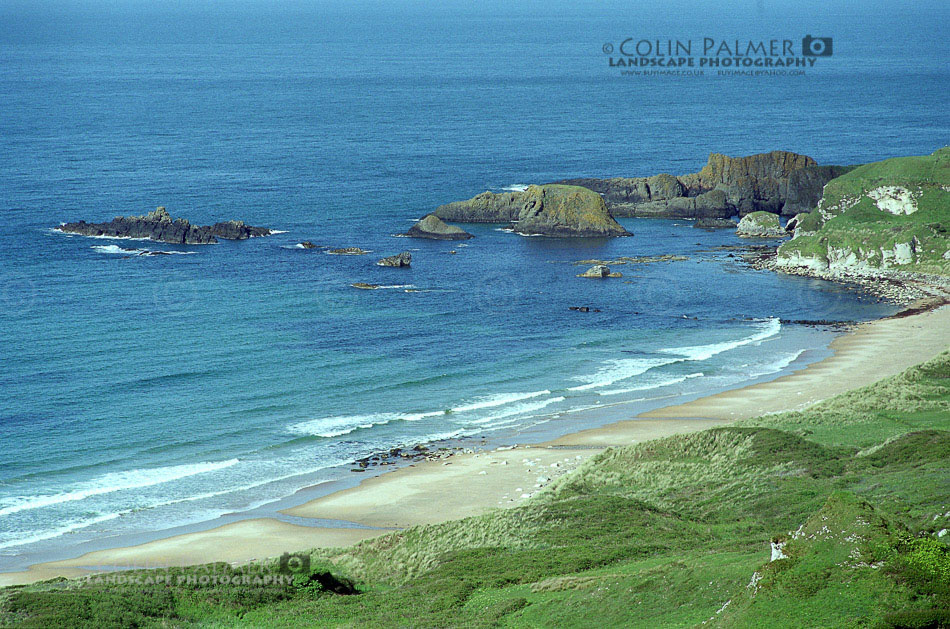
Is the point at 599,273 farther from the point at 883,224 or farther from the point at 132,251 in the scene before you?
the point at 132,251

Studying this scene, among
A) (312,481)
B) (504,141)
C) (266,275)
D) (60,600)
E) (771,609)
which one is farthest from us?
(504,141)

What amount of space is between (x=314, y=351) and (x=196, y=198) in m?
62.0

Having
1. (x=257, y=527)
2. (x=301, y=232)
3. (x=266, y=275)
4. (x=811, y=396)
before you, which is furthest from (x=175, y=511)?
(x=301, y=232)

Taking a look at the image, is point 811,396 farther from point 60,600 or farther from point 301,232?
point 301,232

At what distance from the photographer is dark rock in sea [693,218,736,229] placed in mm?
122500

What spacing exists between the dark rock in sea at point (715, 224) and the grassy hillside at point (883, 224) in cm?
1351

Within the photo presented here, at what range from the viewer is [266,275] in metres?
96.5

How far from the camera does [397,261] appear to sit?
10062cm

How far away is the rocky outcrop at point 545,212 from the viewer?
118 metres

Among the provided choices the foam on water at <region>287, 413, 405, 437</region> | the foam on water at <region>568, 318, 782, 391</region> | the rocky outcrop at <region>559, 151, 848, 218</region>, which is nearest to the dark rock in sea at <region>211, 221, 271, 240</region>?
the rocky outcrop at <region>559, 151, 848, 218</region>

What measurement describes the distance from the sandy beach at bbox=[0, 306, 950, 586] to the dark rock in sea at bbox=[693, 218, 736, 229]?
2070 inches

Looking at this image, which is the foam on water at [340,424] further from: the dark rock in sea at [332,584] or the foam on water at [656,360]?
the dark rock in sea at [332,584]

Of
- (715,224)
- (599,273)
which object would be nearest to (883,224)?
(715,224)

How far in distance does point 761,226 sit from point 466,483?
7928cm
